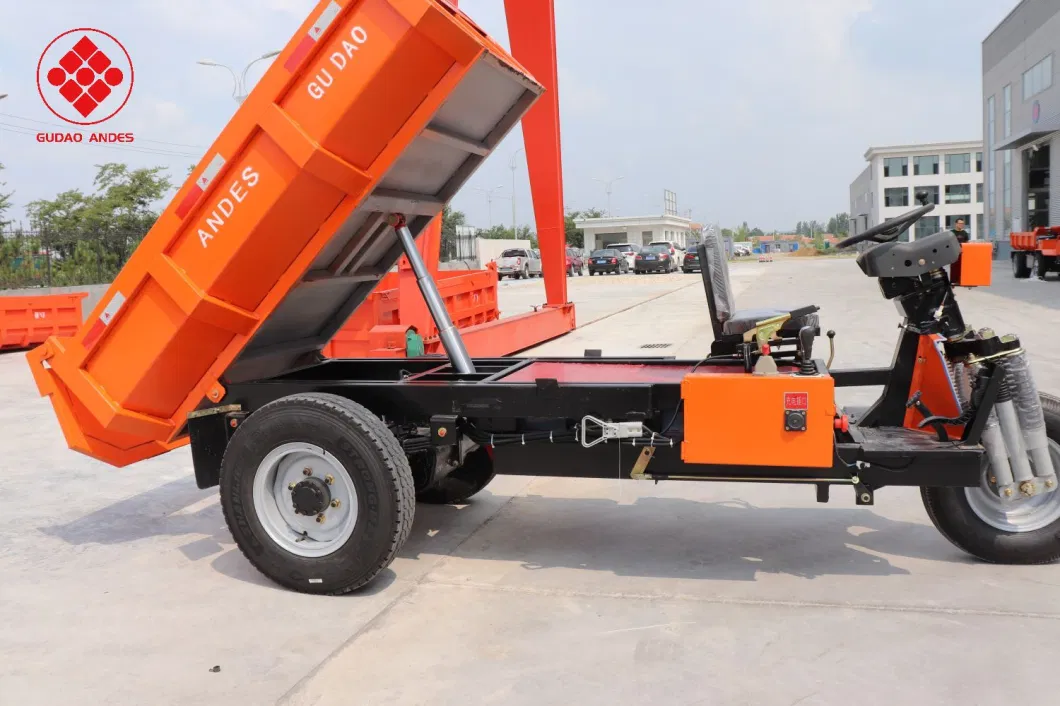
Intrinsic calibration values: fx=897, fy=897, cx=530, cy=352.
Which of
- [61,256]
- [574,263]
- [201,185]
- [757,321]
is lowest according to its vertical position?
[574,263]

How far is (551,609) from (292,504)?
4.45ft

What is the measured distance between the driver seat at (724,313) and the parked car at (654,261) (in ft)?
126

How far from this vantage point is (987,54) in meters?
48.3

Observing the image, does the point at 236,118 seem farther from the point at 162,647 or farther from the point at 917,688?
the point at 917,688

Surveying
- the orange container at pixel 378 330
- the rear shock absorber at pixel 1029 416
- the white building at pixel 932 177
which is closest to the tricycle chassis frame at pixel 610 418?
the rear shock absorber at pixel 1029 416

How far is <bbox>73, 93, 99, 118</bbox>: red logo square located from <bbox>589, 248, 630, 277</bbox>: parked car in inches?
1128

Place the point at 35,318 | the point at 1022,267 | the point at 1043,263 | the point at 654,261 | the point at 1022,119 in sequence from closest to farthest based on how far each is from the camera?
the point at 35,318 → the point at 1043,263 → the point at 1022,267 → the point at 1022,119 → the point at 654,261

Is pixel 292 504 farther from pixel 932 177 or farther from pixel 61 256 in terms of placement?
pixel 932 177

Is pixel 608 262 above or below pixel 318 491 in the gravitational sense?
above

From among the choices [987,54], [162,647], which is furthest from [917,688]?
[987,54]

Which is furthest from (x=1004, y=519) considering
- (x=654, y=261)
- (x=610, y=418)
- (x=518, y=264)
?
(x=518, y=264)

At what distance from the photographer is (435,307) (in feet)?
16.5

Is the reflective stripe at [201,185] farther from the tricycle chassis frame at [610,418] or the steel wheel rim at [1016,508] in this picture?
the steel wheel rim at [1016,508]

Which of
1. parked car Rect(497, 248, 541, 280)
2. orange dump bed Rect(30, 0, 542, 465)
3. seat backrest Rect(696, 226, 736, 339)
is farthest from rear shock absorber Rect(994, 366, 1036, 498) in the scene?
parked car Rect(497, 248, 541, 280)
